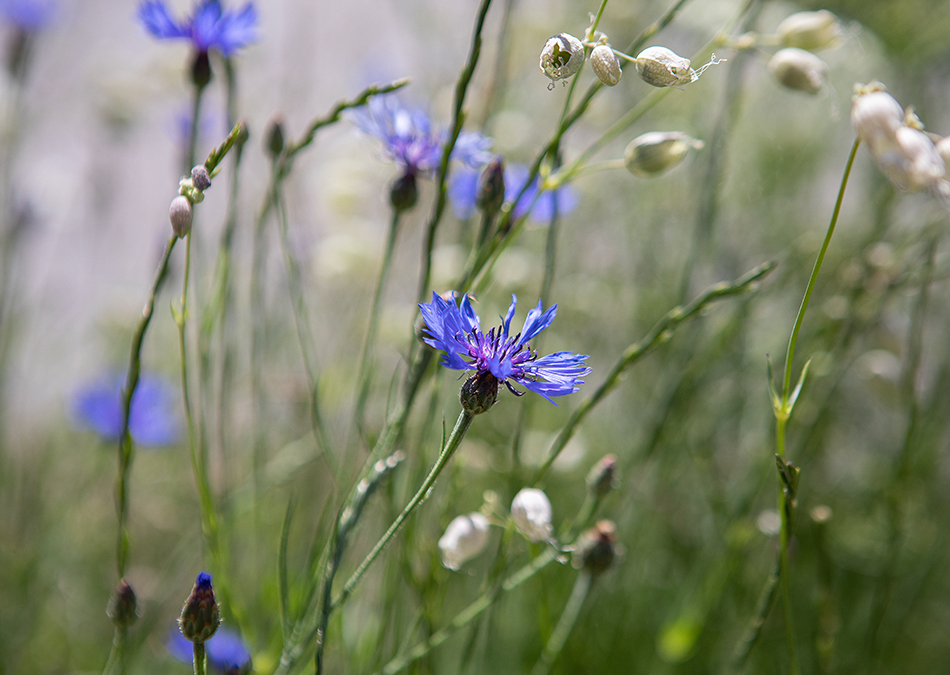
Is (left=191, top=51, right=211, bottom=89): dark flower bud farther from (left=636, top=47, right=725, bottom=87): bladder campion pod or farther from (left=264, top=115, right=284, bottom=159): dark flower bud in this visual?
(left=636, top=47, right=725, bottom=87): bladder campion pod

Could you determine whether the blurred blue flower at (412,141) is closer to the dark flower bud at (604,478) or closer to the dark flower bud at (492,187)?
the dark flower bud at (492,187)

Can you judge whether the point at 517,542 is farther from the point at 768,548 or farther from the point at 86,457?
the point at 86,457

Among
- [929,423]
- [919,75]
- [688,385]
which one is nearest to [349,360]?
[688,385]

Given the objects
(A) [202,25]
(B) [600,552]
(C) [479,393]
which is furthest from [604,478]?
(A) [202,25]

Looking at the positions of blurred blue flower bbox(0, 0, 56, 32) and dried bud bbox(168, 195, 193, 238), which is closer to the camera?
dried bud bbox(168, 195, 193, 238)

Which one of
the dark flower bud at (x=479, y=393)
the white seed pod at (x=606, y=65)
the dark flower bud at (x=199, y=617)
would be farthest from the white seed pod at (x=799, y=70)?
the dark flower bud at (x=199, y=617)

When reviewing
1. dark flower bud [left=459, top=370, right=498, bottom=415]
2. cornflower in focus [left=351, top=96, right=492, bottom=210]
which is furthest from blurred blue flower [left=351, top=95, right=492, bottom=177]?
dark flower bud [left=459, top=370, right=498, bottom=415]
